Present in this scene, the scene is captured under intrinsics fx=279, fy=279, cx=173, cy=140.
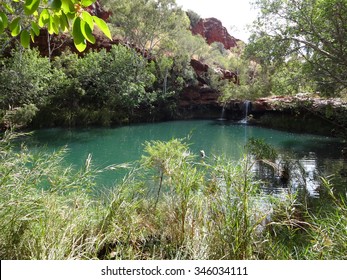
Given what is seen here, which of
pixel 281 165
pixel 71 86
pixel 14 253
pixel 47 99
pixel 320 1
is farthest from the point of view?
pixel 71 86

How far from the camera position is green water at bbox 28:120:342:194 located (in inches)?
410

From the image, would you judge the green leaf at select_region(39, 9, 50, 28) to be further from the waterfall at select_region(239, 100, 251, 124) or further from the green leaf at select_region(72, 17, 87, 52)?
the waterfall at select_region(239, 100, 251, 124)

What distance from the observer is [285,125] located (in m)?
19.8

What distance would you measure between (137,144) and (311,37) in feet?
29.5

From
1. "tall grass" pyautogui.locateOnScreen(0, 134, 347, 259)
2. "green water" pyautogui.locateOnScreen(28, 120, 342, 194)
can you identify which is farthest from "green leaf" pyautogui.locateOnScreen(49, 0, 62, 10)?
"green water" pyautogui.locateOnScreen(28, 120, 342, 194)

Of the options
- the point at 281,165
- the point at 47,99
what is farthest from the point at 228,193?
the point at 47,99

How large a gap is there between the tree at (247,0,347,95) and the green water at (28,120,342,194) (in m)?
3.10

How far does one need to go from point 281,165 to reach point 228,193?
668 centimetres

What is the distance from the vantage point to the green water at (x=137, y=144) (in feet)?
34.2

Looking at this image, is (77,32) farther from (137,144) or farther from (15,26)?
(137,144)

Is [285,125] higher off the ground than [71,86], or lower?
lower

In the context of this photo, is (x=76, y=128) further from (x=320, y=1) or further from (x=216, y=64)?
(x=216, y=64)

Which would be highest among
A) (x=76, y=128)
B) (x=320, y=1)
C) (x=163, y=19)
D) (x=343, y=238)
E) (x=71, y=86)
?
(x=163, y=19)

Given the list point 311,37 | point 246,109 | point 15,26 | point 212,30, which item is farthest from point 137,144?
point 212,30
